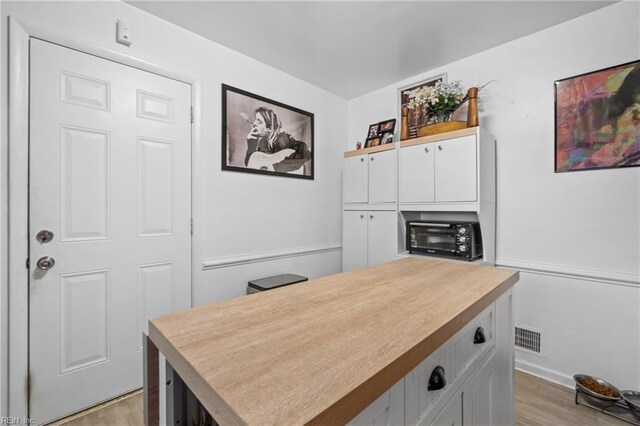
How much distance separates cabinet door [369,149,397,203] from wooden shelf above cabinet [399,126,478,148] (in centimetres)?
17

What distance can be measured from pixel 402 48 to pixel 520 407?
2.87 metres

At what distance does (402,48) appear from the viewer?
2559 mm

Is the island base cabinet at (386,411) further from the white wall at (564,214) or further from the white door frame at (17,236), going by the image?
the white wall at (564,214)

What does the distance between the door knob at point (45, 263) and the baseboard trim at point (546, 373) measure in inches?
134

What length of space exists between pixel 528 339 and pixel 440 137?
70.3 inches

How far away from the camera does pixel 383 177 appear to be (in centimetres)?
289

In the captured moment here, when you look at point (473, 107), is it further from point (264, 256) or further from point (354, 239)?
point (264, 256)

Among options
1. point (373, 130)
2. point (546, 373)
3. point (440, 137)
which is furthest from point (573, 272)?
point (373, 130)

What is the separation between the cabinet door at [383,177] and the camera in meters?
2.81

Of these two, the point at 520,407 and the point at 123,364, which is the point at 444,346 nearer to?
the point at 520,407

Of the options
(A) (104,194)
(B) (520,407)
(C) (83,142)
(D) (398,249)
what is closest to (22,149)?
(C) (83,142)

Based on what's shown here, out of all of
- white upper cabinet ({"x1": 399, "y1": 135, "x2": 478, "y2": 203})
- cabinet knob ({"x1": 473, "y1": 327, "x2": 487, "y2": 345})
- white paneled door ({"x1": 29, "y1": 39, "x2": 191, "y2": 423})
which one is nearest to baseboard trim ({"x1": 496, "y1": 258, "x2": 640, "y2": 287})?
white upper cabinet ({"x1": 399, "y1": 135, "x2": 478, "y2": 203})

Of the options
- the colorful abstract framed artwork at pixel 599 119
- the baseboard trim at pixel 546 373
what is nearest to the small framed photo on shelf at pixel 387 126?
the colorful abstract framed artwork at pixel 599 119

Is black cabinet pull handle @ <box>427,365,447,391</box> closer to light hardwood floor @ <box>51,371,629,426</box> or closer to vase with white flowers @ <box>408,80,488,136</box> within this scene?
light hardwood floor @ <box>51,371,629,426</box>
